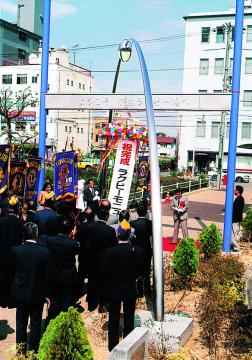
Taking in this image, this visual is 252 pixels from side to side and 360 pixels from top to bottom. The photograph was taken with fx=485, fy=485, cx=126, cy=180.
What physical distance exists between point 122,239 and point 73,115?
57.1m

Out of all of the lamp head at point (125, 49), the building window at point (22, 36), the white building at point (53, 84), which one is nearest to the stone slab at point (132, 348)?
the lamp head at point (125, 49)

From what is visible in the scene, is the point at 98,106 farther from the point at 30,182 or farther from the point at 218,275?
the point at 218,275

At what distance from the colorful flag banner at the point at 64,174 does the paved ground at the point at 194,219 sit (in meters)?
4.27

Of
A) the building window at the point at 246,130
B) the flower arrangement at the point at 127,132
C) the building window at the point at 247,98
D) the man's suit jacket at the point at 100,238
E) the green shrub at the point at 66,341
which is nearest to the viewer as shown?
the green shrub at the point at 66,341

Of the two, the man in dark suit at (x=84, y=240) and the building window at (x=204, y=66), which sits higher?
the building window at (x=204, y=66)

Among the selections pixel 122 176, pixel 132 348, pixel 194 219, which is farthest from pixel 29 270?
pixel 194 219

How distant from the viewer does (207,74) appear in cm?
5725

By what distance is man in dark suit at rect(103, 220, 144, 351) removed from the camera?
5973 millimetres

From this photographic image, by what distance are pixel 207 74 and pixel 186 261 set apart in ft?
167

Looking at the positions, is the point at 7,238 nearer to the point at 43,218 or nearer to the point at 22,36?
the point at 43,218

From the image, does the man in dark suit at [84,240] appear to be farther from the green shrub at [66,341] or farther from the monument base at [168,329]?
the green shrub at [66,341]

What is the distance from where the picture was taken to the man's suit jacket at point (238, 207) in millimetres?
12820

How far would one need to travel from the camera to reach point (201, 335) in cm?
709

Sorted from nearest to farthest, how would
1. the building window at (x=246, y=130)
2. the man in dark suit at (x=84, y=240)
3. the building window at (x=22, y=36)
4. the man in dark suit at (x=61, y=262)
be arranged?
the man in dark suit at (x=61, y=262), the man in dark suit at (x=84, y=240), the building window at (x=246, y=130), the building window at (x=22, y=36)
